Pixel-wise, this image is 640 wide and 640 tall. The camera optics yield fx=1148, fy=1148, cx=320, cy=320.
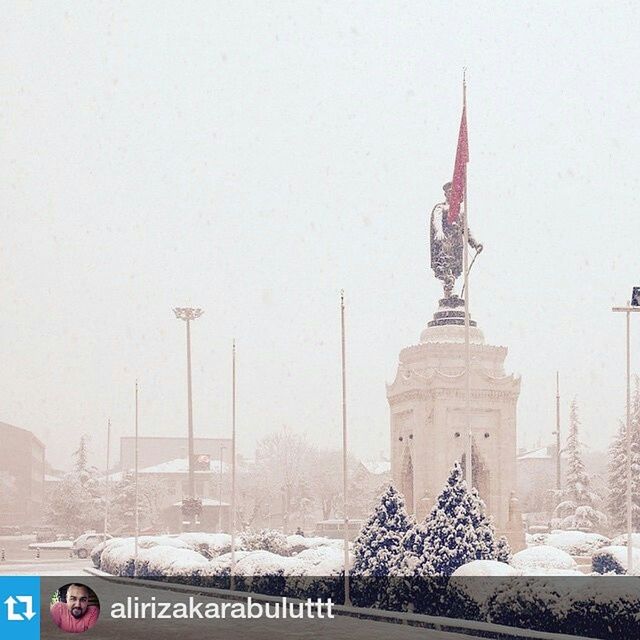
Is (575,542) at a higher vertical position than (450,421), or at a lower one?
lower

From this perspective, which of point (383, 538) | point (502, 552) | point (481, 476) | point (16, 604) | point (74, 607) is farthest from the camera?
point (481, 476)

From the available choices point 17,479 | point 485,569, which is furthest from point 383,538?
point 17,479

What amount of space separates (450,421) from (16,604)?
26.3 metres

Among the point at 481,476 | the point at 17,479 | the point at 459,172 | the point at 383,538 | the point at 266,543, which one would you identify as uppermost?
the point at 459,172

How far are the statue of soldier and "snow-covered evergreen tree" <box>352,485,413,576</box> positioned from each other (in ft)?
58.4

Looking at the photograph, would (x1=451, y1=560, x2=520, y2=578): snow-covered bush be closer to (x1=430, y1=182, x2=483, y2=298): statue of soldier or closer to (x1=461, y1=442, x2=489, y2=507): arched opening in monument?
(x1=461, y1=442, x2=489, y2=507): arched opening in monument

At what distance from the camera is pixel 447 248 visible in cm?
4538

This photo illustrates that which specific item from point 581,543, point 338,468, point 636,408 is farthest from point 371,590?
point 338,468

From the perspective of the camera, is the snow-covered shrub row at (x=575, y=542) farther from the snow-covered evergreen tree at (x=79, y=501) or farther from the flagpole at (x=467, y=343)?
the snow-covered evergreen tree at (x=79, y=501)

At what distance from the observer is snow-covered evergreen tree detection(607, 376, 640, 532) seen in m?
64.6

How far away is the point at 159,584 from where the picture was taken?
36.9 m

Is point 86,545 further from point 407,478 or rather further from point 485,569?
point 485,569

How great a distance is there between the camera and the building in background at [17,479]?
144m

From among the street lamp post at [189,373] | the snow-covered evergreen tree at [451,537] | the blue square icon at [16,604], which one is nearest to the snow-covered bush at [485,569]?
the snow-covered evergreen tree at [451,537]
